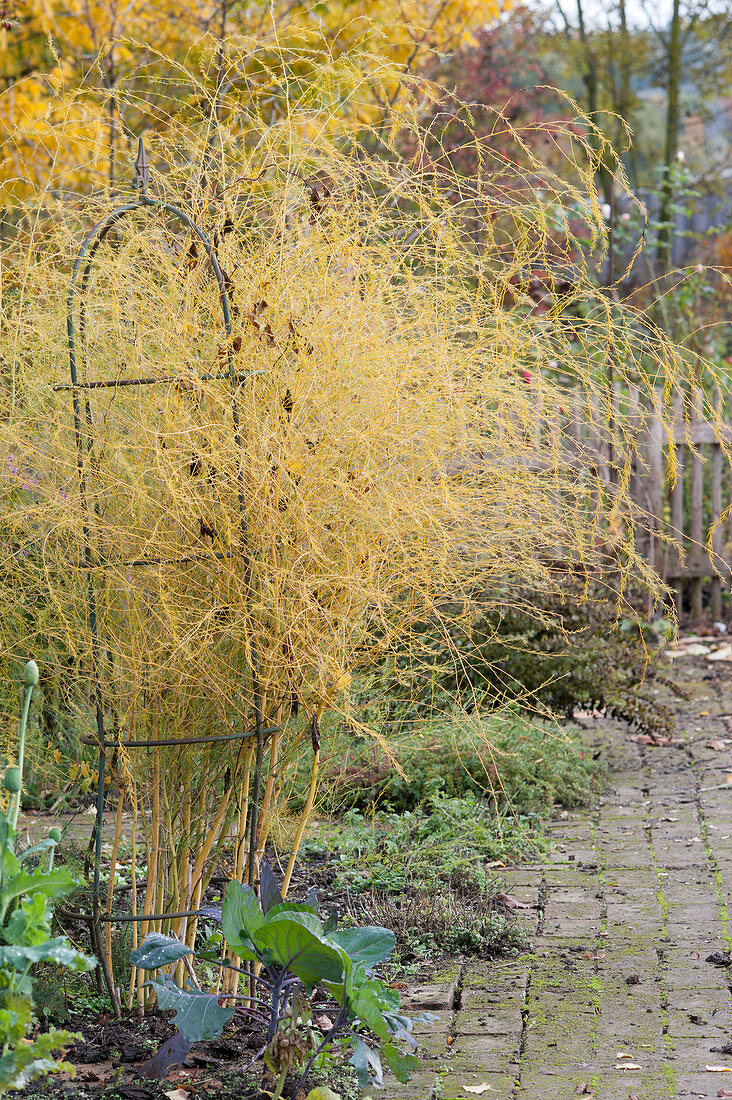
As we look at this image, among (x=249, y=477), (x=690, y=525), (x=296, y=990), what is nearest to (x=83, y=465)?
(x=249, y=477)

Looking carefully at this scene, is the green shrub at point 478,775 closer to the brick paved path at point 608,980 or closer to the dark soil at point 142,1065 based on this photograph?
the brick paved path at point 608,980

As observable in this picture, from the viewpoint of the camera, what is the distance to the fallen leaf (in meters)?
3.50

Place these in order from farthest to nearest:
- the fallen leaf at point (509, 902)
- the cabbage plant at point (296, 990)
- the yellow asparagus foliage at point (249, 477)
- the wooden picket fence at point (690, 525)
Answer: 1. the wooden picket fence at point (690, 525)
2. the fallen leaf at point (509, 902)
3. the yellow asparagus foliage at point (249, 477)
4. the cabbage plant at point (296, 990)

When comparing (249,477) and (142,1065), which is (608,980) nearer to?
(142,1065)

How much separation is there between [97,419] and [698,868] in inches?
101

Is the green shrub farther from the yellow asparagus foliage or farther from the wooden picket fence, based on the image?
the wooden picket fence

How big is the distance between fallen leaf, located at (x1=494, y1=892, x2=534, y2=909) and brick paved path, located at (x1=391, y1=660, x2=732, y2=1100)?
45 millimetres

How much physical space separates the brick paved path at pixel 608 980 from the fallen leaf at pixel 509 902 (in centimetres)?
5

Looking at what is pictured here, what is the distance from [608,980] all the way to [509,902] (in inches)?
24.7

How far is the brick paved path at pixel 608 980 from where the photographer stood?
2434 millimetres

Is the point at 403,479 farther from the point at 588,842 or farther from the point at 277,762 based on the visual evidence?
the point at 588,842

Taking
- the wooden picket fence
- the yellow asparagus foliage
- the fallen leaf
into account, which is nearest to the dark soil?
the yellow asparagus foliage

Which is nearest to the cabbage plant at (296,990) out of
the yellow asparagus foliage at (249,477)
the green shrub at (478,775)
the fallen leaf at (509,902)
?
the yellow asparagus foliage at (249,477)

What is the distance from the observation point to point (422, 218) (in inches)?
111
